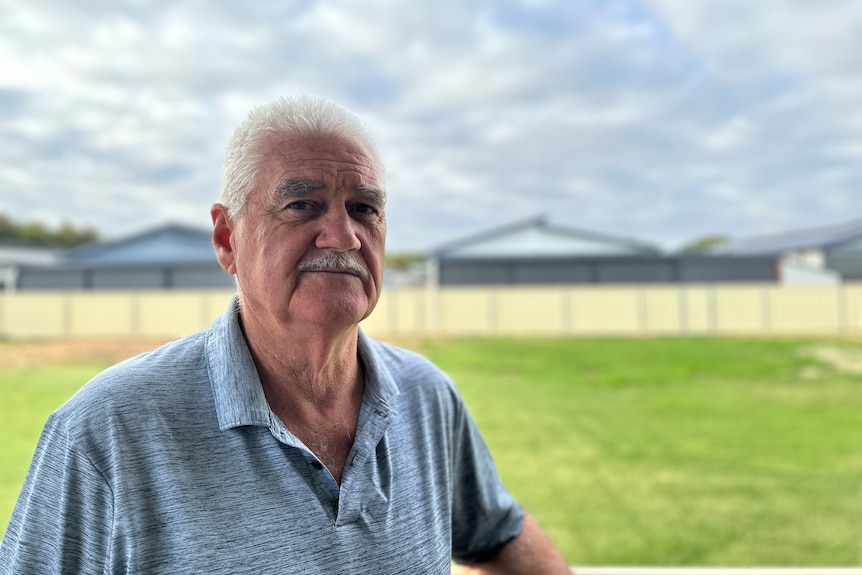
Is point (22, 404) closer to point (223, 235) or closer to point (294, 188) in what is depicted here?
point (223, 235)

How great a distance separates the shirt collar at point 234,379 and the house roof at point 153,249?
9.52m

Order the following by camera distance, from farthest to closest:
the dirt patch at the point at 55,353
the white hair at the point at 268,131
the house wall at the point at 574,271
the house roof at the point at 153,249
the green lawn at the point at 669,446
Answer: the house wall at the point at 574,271 → the house roof at the point at 153,249 → the dirt patch at the point at 55,353 → the green lawn at the point at 669,446 → the white hair at the point at 268,131

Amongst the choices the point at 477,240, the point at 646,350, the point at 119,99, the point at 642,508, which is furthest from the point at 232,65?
the point at 477,240

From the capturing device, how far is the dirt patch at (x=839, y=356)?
6.05m

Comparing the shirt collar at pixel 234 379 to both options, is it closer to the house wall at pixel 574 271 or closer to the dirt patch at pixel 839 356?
the dirt patch at pixel 839 356

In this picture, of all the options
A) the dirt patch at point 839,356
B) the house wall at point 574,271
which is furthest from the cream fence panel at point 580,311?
the dirt patch at point 839,356

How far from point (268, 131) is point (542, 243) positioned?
1246 centimetres

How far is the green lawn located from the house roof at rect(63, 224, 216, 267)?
17.3 feet

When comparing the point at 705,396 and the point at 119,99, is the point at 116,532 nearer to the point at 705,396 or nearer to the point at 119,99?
the point at 119,99

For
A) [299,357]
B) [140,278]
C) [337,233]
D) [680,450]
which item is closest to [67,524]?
[299,357]

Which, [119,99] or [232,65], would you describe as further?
[119,99]

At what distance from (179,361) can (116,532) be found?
0.18 meters

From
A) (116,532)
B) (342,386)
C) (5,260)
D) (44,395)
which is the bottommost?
(44,395)

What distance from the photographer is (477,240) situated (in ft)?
40.7
